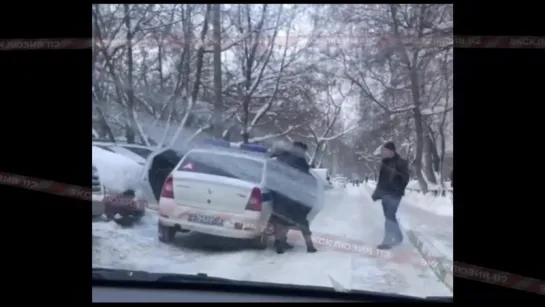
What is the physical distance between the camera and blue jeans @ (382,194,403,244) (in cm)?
454

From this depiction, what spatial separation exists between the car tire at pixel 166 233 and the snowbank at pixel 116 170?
311 mm

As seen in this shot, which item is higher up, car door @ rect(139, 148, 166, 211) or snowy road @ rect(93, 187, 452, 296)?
car door @ rect(139, 148, 166, 211)

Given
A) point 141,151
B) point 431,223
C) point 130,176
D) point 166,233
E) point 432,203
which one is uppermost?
point 141,151

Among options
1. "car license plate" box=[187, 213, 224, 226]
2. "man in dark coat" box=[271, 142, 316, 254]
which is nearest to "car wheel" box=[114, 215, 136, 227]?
"car license plate" box=[187, 213, 224, 226]

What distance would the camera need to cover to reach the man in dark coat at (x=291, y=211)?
458 centimetres

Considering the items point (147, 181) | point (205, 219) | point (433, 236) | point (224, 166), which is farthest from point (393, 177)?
Result: point (147, 181)

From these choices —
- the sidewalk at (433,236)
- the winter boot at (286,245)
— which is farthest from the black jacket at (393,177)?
the winter boot at (286,245)

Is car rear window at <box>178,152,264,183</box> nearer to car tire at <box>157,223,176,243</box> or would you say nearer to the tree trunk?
the tree trunk

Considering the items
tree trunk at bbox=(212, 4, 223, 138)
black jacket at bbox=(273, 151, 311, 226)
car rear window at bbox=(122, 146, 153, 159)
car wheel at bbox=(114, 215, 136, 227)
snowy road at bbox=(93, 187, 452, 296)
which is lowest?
snowy road at bbox=(93, 187, 452, 296)

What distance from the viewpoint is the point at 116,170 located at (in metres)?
4.67

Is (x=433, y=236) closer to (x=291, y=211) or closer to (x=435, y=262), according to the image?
(x=435, y=262)

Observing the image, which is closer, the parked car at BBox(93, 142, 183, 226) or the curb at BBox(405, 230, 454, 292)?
the curb at BBox(405, 230, 454, 292)

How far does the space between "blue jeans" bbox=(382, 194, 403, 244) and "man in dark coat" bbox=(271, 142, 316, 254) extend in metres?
0.46

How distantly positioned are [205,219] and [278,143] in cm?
65
